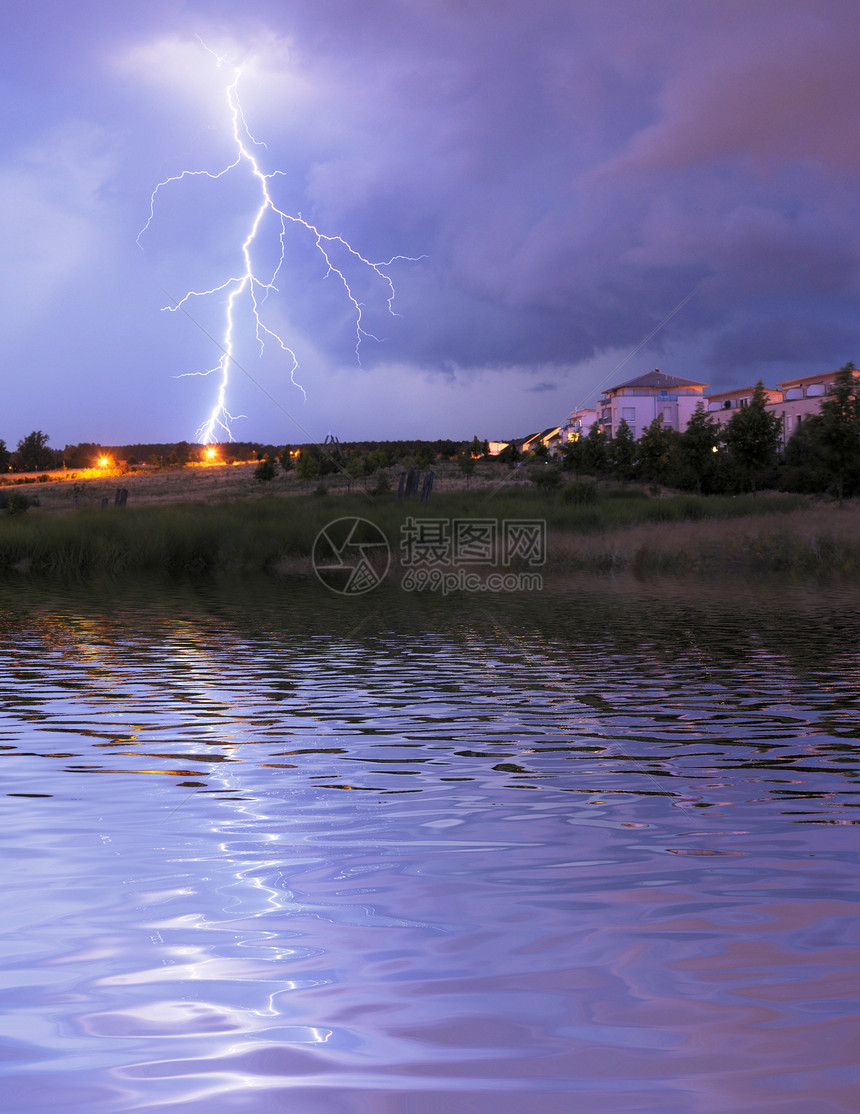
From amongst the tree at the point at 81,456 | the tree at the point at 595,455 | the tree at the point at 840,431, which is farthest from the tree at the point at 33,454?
the tree at the point at 840,431

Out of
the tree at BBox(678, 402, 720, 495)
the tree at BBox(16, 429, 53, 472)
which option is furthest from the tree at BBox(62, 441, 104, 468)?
the tree at BBox(678, 402, 720, 495)

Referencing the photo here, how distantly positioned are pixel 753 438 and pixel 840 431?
1246cm

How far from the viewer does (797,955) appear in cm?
400

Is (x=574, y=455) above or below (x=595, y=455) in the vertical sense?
above

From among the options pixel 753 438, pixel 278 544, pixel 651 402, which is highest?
pixel 651 402

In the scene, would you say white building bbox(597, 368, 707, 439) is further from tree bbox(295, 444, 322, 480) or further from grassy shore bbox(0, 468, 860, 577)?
grassy shore bbox(0, 468, 860, 577)

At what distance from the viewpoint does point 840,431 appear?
45500 millimetres

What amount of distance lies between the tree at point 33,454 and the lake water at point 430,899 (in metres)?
125

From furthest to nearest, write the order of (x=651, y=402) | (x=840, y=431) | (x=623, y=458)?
1. (x=651, y=402)
2. (x=623, y=458)
3. (x=840, y=431)

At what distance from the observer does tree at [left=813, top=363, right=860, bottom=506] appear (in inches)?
1789

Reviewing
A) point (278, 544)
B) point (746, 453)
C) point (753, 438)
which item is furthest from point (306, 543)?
point (746, 453)

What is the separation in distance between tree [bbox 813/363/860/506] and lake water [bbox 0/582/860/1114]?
37767 millimetres

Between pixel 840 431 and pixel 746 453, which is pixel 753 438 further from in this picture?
pixel 840 431

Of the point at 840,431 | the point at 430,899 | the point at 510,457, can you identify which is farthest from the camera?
the point at 510,457
